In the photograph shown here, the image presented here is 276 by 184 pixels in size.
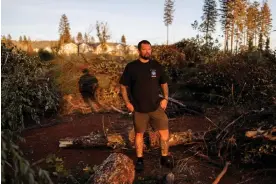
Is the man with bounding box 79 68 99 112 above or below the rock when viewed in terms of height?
above

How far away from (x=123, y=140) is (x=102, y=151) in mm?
429

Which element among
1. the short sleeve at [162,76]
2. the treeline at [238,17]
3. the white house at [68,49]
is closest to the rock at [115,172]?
the short sleeve at [162,76]

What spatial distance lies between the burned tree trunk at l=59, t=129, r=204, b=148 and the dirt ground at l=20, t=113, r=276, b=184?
0.36 ft

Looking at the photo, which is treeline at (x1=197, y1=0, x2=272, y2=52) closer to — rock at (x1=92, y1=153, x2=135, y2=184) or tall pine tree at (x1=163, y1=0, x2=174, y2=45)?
tall pine tree at (x1=163, y1=0, x2=174, y2=45)

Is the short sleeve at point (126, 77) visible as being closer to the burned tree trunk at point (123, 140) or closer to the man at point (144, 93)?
the man at point (144, 93)

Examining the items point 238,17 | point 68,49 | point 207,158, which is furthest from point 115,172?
point 238,17

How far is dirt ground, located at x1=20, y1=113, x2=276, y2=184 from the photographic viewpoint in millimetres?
5570

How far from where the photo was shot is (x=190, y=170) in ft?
18.6

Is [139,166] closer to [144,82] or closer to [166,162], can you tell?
[166,162]

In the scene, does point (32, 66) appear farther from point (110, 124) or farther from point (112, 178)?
point (112, 178)

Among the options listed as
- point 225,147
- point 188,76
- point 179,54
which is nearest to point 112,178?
point 225,147

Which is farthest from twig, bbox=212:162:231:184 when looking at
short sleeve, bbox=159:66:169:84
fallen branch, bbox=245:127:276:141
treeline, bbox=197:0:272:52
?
treeline, bbox=197:0:272:52

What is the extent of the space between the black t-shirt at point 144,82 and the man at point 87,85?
674 cm

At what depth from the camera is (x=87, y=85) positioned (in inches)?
498
